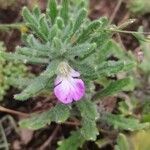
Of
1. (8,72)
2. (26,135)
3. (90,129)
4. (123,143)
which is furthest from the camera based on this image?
(26,135)

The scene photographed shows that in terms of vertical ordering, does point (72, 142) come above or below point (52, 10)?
below

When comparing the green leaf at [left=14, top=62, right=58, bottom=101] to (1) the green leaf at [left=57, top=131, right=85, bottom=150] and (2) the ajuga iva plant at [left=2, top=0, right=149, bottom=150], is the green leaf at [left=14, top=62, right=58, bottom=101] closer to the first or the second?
(2) the ajuga iva plant at [left=2, top=0, right=149, bottom=150]

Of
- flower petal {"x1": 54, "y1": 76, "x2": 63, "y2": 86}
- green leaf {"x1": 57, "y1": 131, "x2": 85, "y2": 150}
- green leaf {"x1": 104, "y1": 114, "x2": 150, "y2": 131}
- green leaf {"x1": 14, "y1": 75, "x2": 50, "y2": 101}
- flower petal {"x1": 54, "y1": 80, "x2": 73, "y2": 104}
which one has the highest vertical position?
flower petal {"x1": 54, "y1": 76, "x2": 63, "y2": 86}

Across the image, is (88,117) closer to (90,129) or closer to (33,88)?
(90,129)

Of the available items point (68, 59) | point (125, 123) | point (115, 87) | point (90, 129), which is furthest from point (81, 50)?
point (125, 123)

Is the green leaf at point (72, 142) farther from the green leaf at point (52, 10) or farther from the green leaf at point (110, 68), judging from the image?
the green leaf at point (52, 10)

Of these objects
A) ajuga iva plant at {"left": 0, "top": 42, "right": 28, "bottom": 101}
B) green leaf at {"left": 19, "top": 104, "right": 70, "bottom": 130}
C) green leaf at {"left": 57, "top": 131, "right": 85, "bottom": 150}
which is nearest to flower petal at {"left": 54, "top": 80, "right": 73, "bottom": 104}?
green leaf at {"left": 19, "top": 104, "right": 70, "bottom": 130}

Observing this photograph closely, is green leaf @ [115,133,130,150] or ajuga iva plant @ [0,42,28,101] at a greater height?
ajuga iva plant @ [0,42,28,101]

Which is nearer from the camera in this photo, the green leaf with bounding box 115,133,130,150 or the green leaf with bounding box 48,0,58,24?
the green leaf with bounding box 48,0,58,24
